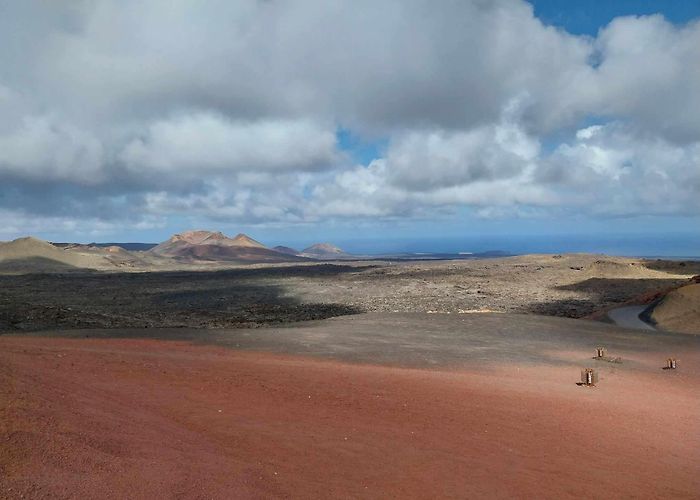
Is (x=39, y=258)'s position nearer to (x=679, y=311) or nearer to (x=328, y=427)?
(x=679, y=311)

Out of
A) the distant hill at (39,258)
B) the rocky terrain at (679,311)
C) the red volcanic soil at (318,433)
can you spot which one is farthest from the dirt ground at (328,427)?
the distant hill at (39,258)

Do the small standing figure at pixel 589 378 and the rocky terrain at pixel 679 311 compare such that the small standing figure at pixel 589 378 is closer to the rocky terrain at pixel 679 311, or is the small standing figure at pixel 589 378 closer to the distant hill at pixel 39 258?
the rocky terrain at pixel 679 311

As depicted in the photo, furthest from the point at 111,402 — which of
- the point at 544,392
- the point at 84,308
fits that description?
the point at 84,308

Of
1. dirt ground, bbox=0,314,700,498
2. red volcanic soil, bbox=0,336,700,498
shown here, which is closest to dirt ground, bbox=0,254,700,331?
dirt ground, bbox=0,314,700,498

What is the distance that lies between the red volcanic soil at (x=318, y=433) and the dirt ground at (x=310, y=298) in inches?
673

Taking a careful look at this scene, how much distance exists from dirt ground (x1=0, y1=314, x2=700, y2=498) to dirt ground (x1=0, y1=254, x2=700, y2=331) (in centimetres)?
1424

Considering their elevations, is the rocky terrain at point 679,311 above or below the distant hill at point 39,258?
below

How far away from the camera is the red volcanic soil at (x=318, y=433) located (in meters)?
7.02

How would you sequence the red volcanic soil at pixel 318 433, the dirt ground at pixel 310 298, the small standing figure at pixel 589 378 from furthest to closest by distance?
the dirt ground at pixel 310 298 → the small standing figure at pixel 589 378 → the red volcanic soil at pixel 318 433

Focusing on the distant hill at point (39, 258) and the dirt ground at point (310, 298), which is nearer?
the dirt ground at point (310, 298)

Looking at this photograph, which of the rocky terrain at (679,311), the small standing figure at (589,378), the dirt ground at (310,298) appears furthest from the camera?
the dirt ground at (310,298)

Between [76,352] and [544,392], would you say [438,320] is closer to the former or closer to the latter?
[544,392]

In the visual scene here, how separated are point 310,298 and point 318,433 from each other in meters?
42.2

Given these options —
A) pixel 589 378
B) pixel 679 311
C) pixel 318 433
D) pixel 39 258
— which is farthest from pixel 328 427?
pixel 39 258
